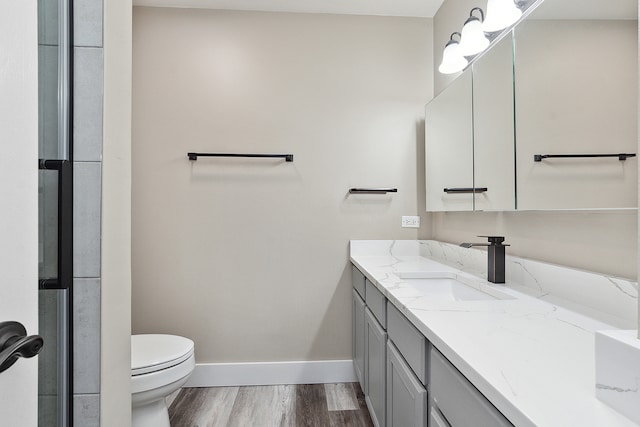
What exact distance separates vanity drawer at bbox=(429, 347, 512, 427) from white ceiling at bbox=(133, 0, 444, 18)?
7.29 ft

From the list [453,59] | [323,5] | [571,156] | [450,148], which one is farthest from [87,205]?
[323,5]

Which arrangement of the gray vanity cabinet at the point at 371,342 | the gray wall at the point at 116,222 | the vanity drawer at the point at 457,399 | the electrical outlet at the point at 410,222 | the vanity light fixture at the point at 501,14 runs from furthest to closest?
1. the electrical outlet at the point at 410,222
2. the gray vanity cabinet at the point at 371,342
3. the vanity light fixture at the point at 501,14
4. the gray wall at the point at 116,222
5. the vanity drawer at the point at 457,399

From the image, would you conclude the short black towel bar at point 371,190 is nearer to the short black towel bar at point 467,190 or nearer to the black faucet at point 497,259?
the short black towel bar at point 467,190

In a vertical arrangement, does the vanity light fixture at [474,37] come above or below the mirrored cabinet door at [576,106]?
above

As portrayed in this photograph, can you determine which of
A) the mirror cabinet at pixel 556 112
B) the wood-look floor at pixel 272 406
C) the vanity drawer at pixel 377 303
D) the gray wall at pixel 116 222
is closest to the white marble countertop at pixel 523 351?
the vanity drawer at pixel 377 303

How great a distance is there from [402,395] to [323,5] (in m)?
2.31

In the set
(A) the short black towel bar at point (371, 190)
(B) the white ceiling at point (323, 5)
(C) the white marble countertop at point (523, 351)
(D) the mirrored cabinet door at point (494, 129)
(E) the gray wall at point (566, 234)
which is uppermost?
(B) the white ceiling at point (323, 5)

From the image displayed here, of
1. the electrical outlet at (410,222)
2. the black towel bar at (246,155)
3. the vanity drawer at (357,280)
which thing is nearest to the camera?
the vanity drawer at (357,280)

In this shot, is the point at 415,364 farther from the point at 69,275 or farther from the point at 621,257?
the point at 69,275

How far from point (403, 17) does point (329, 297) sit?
6.61 ft

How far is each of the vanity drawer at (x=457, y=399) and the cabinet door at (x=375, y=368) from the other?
0.58 meters

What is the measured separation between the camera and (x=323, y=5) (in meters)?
2.29

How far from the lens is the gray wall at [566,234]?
101 centimetres

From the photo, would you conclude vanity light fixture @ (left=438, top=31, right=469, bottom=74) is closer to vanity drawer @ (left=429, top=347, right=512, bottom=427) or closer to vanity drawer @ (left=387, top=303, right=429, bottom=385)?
vanity drawer @ (left=387, top=303, right=429, bottom=385)
